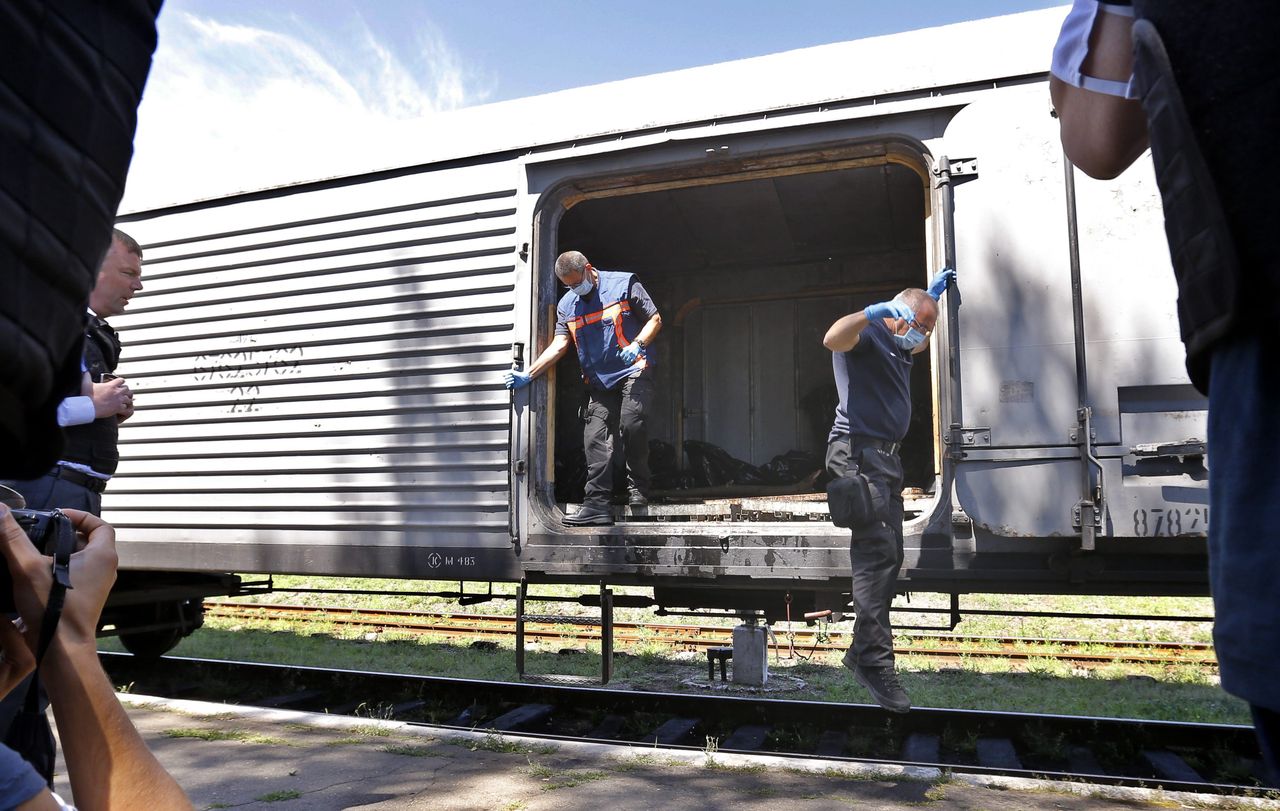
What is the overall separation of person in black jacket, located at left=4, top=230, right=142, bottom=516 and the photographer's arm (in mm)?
2219

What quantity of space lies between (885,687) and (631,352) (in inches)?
90.5

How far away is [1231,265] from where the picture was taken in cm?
76

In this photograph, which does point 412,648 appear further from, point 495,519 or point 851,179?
point 851,179

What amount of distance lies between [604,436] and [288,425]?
1839 mm

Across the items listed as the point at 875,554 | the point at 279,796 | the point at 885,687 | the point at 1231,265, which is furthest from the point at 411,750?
the point at 1231,265

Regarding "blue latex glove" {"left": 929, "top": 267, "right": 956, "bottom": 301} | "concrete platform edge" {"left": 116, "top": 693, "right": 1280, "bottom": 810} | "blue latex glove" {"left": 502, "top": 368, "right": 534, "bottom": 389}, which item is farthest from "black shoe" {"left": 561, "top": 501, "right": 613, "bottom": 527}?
"blue latex glove" {"left": 929, "top": 267, "right": 956, "bottom": 301}

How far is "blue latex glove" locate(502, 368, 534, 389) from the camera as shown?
4441 mm

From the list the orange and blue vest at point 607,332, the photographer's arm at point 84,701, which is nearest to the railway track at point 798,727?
the orange and blue vest at point 607,332

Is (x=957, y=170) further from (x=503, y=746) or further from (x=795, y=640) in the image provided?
(x=795, y=640)

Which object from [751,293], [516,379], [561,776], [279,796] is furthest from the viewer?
[751,293]

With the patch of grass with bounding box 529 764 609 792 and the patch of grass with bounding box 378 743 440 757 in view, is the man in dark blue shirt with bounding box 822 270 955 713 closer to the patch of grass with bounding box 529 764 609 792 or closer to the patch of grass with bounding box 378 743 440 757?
the patch of grass with bounding box 529 764 609 792

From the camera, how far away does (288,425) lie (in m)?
4.98

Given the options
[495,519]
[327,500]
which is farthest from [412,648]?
[495,519]

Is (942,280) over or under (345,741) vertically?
over
